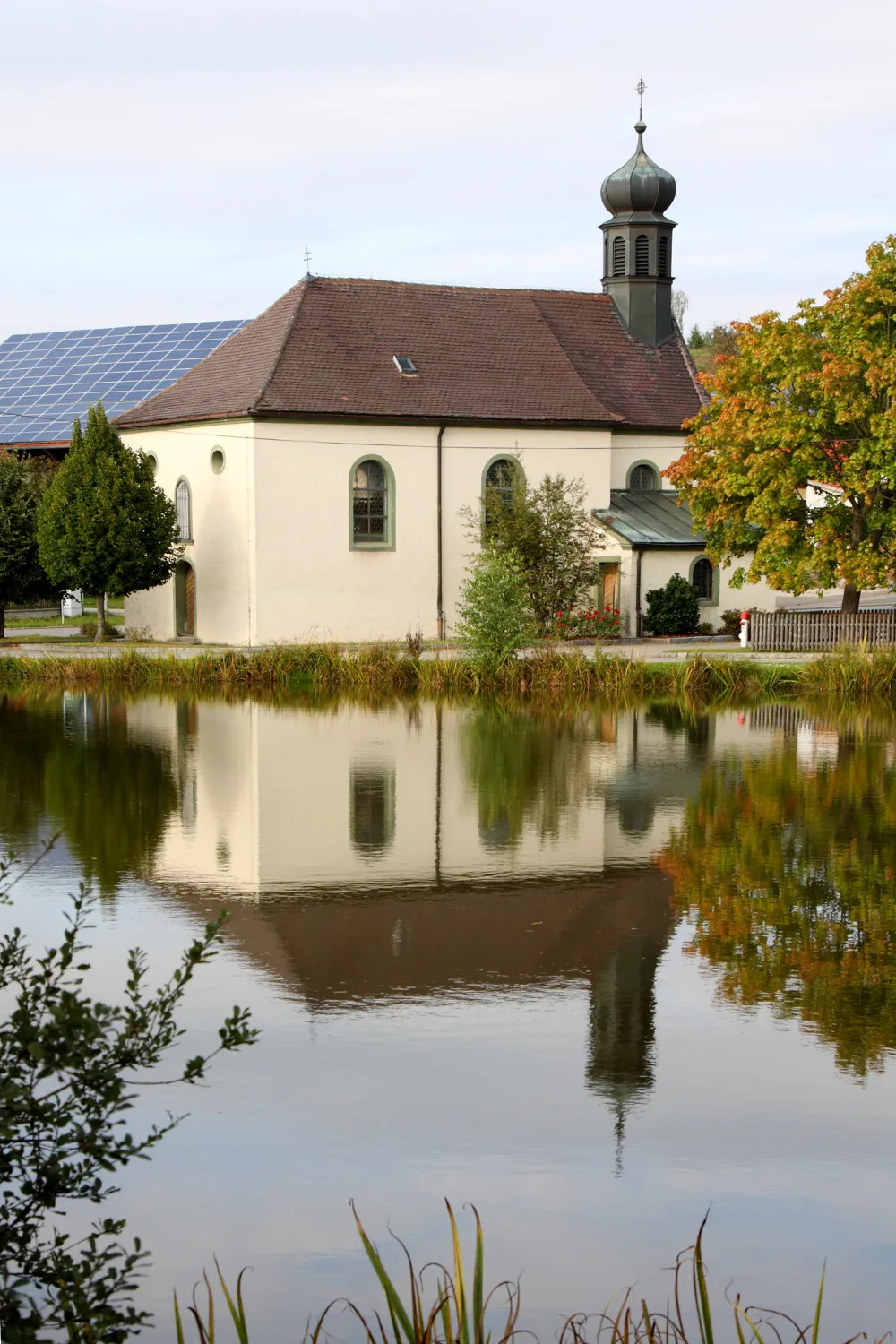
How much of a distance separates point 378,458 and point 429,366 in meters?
3.09

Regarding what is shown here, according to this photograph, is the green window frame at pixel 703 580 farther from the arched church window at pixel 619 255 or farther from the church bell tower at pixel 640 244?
the arched church window at pixel 619 255

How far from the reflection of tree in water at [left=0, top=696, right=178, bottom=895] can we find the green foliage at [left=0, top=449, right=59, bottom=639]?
47.4 feet

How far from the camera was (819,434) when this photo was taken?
34406 millimetres

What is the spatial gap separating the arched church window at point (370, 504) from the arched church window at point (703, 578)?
26.3ft

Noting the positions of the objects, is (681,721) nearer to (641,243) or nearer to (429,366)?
(429,366)

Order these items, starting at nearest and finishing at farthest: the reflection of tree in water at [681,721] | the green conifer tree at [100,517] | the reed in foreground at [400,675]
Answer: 1. the reflection of tree in water at [681,721]
2. the reed in foreground at [400,675]
3. the green conifer tree at [100,517]

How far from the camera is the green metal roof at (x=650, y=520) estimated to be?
40312mm

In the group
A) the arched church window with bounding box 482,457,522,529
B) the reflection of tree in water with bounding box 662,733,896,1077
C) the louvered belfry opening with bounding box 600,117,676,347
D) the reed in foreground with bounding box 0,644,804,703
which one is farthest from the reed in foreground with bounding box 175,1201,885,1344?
the louvered belfry opening with bounding box 600,117,676,347

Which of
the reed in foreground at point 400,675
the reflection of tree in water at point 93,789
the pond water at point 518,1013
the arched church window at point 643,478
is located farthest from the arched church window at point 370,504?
the pond water at point 518,1013

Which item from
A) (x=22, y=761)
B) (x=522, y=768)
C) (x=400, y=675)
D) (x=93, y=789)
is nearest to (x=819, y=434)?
(x=400, y=675)

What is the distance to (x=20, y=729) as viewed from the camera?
23.8m

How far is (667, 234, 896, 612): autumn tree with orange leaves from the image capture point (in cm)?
3397

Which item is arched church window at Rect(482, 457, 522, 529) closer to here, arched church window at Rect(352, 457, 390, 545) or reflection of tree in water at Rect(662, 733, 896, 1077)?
arched church window at Rect(352, 457, 390, 545)

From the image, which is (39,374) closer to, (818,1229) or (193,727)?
(193,727)
